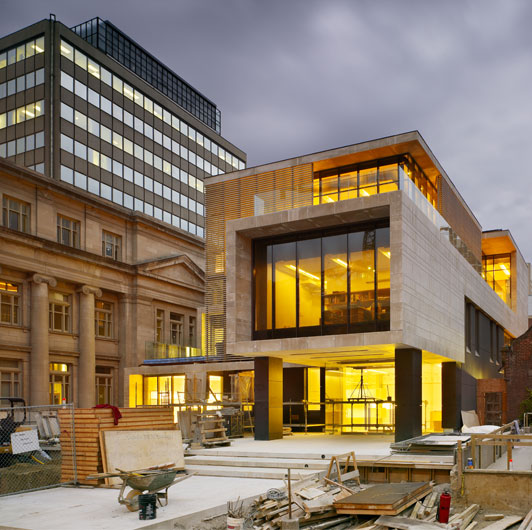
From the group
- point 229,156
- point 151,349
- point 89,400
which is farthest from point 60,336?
point 229,156

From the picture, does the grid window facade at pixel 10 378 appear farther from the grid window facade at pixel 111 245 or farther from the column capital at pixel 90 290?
the grid window facade at pixel 111 245

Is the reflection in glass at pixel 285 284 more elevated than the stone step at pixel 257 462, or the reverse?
the reflection in glass at pixel 285 284

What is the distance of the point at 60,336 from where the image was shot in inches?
1892

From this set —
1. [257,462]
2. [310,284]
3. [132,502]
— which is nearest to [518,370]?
[310,284]

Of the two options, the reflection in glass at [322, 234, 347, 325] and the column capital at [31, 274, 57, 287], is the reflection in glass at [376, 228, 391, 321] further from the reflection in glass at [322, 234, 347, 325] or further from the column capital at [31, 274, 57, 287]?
the column capital at [31, 274, 57, 287]

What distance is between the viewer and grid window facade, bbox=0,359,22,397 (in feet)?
143

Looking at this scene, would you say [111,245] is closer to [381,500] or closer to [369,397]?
[369,397]

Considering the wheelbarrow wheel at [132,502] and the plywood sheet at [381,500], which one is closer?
the wheelbarrow wheel at [132,502]

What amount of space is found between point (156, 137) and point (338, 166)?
41.4m

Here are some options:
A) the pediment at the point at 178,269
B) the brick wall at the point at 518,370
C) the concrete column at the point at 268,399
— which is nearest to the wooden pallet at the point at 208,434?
the concrete column at the point at 268,399

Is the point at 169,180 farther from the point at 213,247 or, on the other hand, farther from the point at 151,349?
the point at 213,247

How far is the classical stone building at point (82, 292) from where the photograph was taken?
44.4m

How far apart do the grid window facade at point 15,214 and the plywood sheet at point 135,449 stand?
28.8m

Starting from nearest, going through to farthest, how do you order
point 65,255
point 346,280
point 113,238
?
point 346,280
point 65,255
point 113,238
